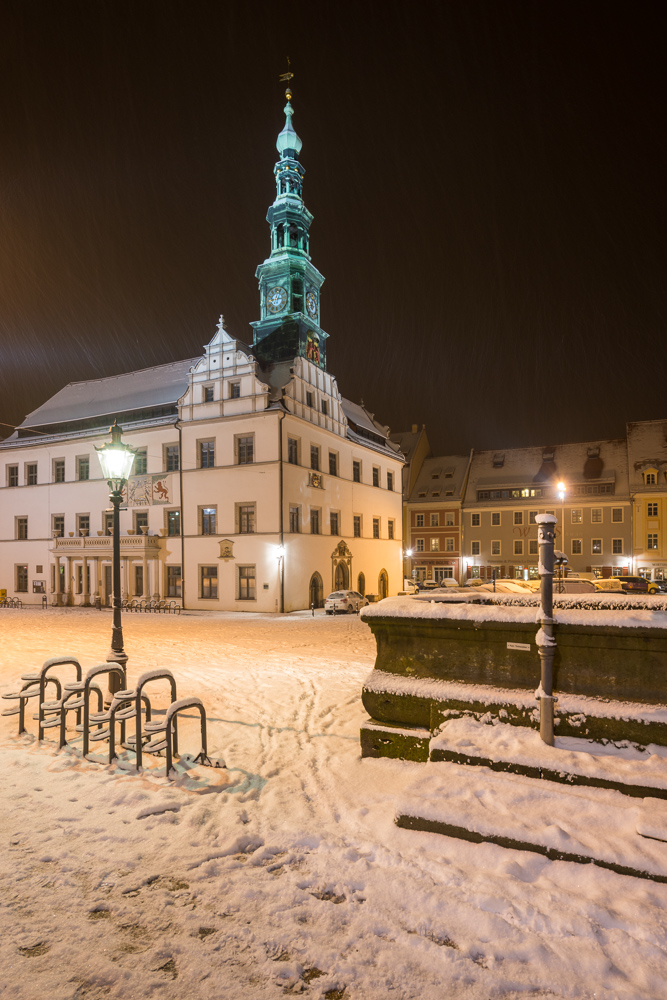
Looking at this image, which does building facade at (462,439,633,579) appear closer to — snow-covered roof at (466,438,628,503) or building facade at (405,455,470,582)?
snow-covered roof at (466,438,628,503)

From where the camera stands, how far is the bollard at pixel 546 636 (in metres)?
5.73

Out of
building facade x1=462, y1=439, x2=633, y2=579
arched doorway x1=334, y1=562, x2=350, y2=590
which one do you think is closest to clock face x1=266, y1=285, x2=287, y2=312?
arched doorway x1=334, y1=562, x2=350, y2=590

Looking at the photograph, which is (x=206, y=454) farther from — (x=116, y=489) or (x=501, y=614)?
(x=501, y=614)

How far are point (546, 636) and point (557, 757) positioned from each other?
118 cm

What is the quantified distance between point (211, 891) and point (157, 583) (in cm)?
2947

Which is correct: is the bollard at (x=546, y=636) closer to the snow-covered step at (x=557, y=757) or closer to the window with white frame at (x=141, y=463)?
the snow-covered step at (x=557, y=757)

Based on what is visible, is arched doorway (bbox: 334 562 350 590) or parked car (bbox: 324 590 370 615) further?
arched doorway (bbox: 334 562 350 590)

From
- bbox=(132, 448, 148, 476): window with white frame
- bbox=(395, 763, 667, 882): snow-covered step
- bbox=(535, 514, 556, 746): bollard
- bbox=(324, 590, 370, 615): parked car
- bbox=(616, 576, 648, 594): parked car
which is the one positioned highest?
bbox=(132, 448, 148, 476): window with white frame

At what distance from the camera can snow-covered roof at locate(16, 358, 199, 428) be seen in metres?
36.9

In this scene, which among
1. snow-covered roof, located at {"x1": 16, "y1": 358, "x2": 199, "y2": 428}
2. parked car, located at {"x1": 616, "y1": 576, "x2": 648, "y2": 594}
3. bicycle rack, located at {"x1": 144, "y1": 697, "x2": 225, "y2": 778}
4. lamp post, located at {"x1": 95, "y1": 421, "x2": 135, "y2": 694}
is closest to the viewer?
bicycle rack, located at {"x1": 144, "y1": 697, "x2": 225, "y2": 778}

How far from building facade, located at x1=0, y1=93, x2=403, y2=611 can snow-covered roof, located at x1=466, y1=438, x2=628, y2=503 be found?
1801 centimetres

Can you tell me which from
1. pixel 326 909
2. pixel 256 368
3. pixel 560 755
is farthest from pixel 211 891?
pixel 256 368

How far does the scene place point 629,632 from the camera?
566cm

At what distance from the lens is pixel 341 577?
117 feet
